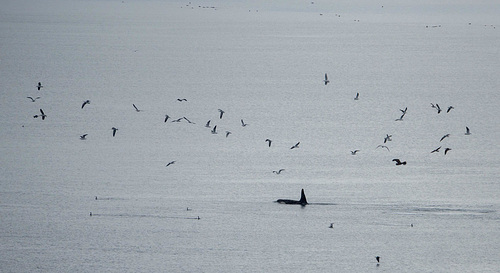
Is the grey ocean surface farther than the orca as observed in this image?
No

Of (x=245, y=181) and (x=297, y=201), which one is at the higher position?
(x=245, y=181)

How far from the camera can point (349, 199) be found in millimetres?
64312

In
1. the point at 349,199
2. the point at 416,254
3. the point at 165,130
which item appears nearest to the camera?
the point at 416,254

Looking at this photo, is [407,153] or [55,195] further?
[407,153]

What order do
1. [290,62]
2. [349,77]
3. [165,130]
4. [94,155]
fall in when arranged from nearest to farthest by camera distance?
1. [94,155]
2. [165,130]
3. [349,77]
4. [290,62]

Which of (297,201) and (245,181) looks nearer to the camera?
(297,201)

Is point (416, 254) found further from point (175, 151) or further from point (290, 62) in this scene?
point (290, 62)

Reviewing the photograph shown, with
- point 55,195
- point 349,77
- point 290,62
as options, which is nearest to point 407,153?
point 55,195

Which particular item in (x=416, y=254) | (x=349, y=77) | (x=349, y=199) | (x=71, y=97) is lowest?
(x=416, y=254)

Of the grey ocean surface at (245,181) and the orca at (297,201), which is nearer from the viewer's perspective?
the grey ocean surface at (245,181)

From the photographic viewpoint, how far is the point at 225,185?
226ft

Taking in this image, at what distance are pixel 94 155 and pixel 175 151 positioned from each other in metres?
7.63

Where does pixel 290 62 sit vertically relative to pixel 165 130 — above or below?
above

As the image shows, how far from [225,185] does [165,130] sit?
2763 centimetres
